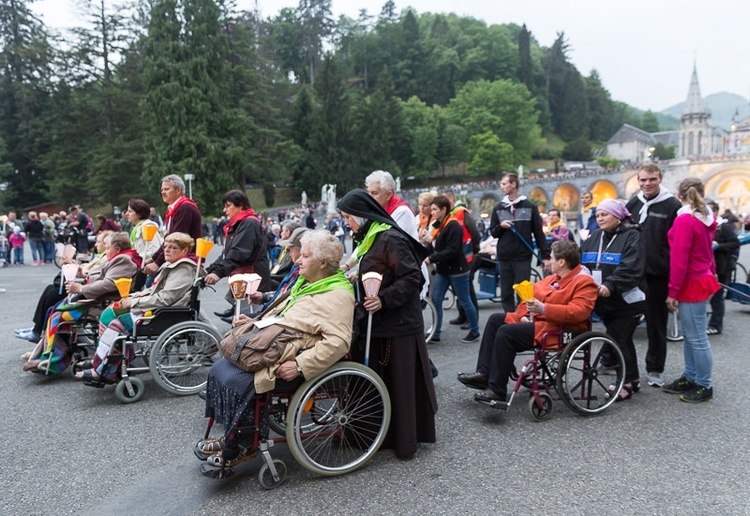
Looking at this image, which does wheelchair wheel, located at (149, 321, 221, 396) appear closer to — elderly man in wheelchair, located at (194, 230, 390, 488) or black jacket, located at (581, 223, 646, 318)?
elderly man in wheelchair, located at (194, 230, 390, 488)

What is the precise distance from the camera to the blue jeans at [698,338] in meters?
4.46

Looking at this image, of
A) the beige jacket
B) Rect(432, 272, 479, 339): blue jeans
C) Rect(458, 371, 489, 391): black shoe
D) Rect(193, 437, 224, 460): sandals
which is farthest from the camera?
Rect(432, 272, 479, 339): blue jeans

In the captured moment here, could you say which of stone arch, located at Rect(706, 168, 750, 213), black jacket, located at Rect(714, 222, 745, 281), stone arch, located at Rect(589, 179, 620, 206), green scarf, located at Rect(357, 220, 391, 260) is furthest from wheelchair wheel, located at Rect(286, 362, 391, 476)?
stone arch, located at Rect(589, 179, 620, 206)

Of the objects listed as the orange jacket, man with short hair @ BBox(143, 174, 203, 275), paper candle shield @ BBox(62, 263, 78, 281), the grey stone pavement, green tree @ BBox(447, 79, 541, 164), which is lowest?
the grey stone pavement

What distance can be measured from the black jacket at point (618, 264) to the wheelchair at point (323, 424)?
2.24m

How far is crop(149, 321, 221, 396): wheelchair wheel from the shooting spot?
15.5 feet

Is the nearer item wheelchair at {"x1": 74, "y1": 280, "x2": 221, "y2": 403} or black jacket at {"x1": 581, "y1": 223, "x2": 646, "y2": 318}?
black jacket at {"x1": 581, "y1": 223, "x2": 646, "y2": 318}

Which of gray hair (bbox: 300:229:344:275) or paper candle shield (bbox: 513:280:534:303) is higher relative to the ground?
gray hair (bbox: 300:229:344:275)

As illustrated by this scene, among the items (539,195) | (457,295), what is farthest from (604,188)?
(457,295)

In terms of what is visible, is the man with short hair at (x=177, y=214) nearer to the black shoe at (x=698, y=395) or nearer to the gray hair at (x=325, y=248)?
the gray hair at (x=325, y=248)

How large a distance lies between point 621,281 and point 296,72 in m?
80.1

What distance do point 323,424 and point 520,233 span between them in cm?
360

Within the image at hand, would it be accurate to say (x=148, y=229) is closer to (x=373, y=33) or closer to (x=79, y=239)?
(x=79, y=239)

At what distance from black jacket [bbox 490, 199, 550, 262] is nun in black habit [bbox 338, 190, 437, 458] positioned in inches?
115
